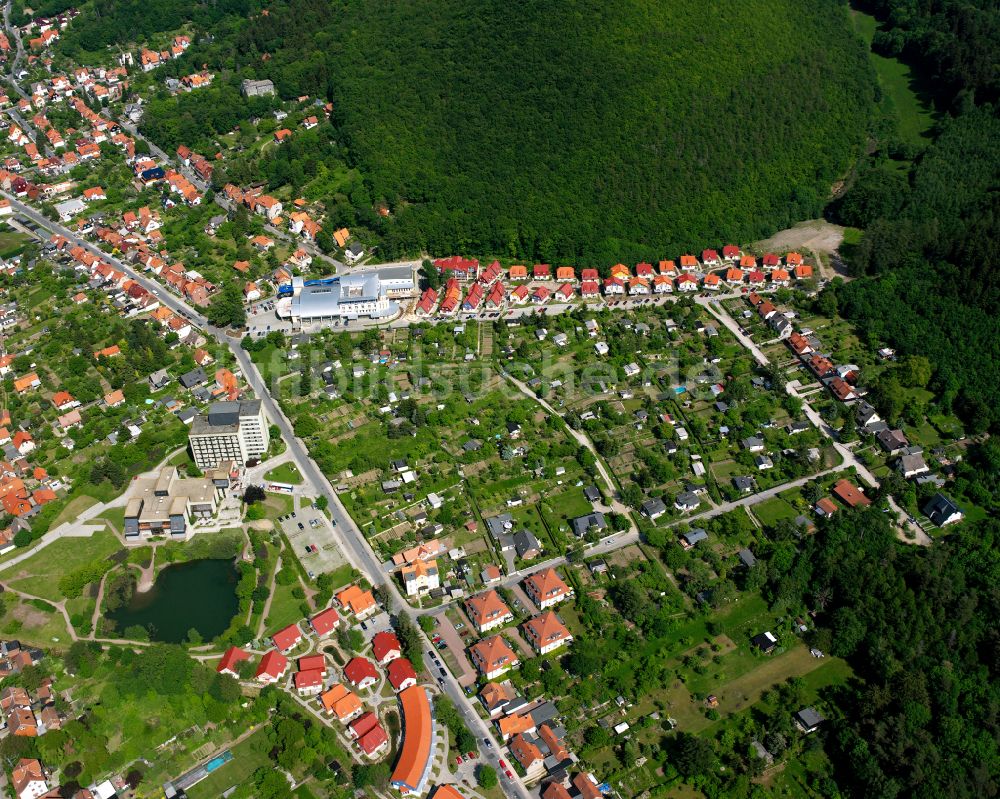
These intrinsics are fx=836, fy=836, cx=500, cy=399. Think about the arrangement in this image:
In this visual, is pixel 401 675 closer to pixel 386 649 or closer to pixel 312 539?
pixel 386 649

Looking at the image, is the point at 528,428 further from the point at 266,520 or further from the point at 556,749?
the point at 556,749

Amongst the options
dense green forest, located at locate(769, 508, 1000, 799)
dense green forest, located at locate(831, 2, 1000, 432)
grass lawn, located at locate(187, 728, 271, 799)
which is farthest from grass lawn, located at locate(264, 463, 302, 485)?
dense green forest, located at locate(831, 2, 1000, 432)

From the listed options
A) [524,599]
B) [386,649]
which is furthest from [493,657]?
[386,649]

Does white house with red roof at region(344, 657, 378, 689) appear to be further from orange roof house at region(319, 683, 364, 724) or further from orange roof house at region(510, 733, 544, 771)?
orange roof house at region(510, 733, 544, 771)

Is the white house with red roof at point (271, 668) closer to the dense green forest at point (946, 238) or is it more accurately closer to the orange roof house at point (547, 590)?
the orange roof house at point (547, 590)

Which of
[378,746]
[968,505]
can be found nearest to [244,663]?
[378,746]
